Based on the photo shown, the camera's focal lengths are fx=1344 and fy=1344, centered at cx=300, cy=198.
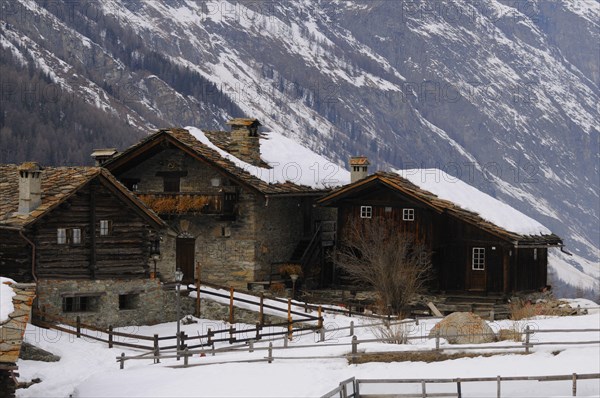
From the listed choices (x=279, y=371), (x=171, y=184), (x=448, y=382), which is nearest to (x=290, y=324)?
(x=279, y=371)

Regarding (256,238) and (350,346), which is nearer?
(350,346)

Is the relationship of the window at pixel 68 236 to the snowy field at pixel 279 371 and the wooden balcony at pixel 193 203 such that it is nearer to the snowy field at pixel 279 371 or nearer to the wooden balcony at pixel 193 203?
the snowy field at pixel 279 371

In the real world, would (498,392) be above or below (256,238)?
below

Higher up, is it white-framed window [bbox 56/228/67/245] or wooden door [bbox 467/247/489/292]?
white-framed window [bbox 56/228/67/245]

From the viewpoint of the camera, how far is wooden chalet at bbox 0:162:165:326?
151 feet

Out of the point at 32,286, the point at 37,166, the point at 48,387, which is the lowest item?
the point at 48,387

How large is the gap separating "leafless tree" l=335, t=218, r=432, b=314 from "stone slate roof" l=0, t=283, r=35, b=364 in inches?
753

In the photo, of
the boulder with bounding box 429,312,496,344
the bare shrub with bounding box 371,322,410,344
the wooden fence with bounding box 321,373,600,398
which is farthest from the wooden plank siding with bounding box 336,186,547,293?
the wooden fence with bounding box 321,373,600,398

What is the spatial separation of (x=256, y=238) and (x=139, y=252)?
24.4ft

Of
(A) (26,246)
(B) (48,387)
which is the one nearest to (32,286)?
A: (B) (48,387)

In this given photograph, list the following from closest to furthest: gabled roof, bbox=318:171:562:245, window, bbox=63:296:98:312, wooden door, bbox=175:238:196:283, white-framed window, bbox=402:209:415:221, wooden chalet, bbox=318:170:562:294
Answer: window, bbox=63:296:98:312, gabled roof, bbox=318:171:562:245, wooden chalet, bbox=318:170:562:294, white-framed window, bbox=402:209:415:221, wooden door, bbox=175:238:196:283

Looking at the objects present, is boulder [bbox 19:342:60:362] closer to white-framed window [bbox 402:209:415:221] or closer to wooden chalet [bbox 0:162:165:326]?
wooden chalet [bbox 0:162:165:326]

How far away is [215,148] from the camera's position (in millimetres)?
58094

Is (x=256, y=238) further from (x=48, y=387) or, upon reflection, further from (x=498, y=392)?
(x=498, y=392)
